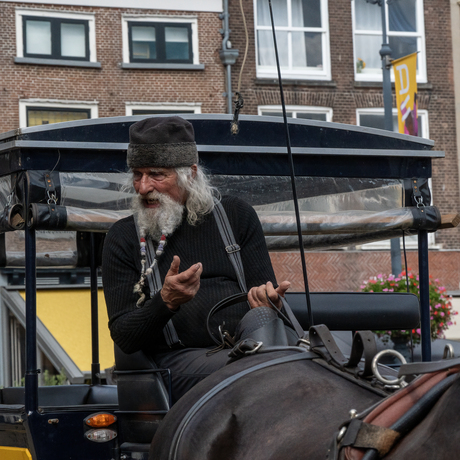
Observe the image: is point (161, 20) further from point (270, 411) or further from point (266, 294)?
point (270, 411)

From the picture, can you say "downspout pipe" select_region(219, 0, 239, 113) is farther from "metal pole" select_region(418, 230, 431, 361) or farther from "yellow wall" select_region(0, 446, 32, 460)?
"yellow wall" select_region(0, 446, 32, 460)

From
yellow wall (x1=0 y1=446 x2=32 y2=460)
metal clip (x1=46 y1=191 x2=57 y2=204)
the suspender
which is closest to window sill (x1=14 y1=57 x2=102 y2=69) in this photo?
metal clip (x1=46 y1=191 x2=57 y2=204)

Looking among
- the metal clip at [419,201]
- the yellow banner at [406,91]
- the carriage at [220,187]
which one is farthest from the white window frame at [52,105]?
the metal clip at [419,201]

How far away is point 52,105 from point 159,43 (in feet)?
Answer: 8.06

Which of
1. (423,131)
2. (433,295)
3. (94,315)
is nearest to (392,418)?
(94,315)

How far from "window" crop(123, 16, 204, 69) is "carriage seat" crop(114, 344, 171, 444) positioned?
13.1 metres

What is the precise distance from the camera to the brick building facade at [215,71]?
14.9m

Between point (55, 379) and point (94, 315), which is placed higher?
point (94, 315)

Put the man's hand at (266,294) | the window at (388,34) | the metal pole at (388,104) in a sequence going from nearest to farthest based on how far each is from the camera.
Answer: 1. the man's hand at (266,294)
2. the metal pole at (388,104)
3. the window at (388,34)

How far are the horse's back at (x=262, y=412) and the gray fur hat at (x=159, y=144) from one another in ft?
3.30

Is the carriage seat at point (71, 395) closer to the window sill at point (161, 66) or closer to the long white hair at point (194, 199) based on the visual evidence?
the long white hair at point (194, 199)

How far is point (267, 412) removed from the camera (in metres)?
1.74

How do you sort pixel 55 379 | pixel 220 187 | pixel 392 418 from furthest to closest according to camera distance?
pixel 55 379
pixel 220 187
pixel 392 418

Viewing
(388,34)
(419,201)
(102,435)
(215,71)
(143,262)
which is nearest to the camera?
(143,262)
